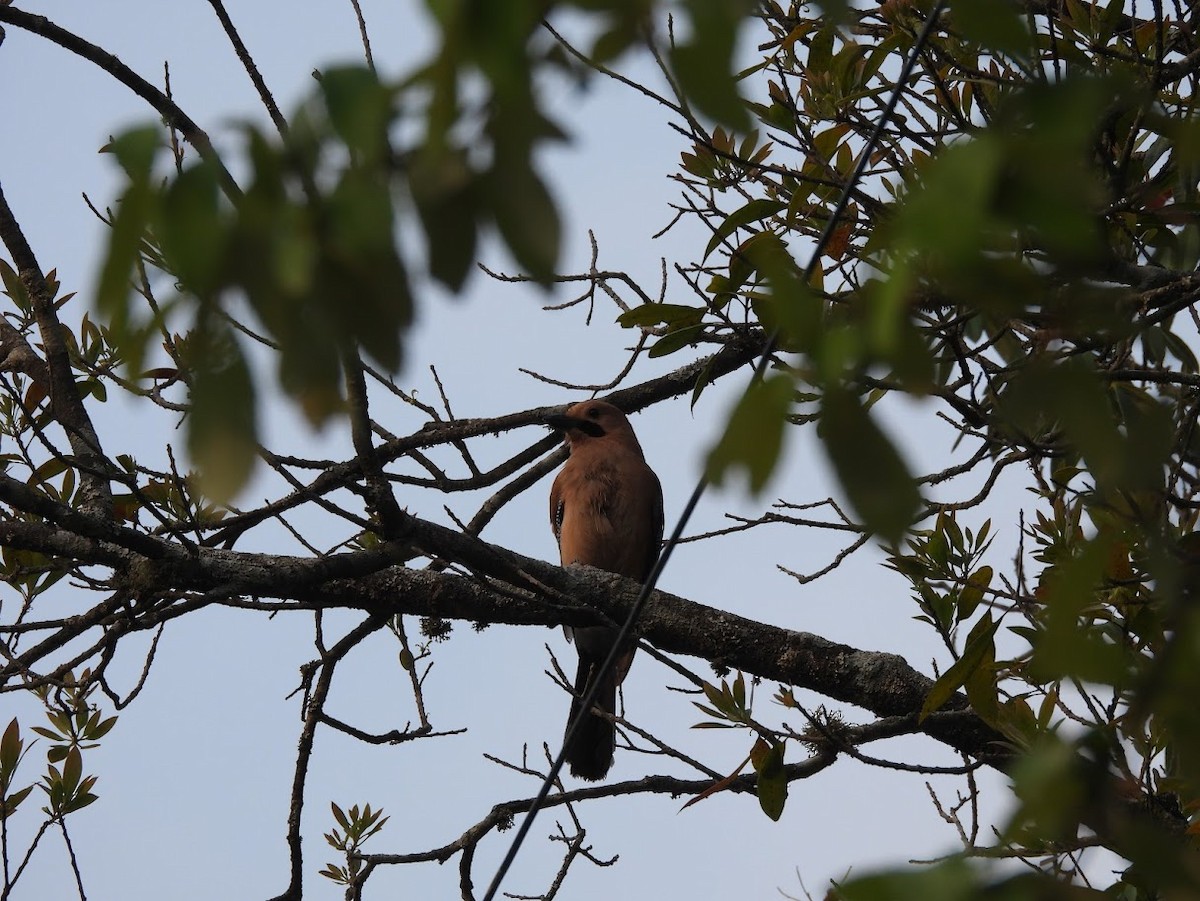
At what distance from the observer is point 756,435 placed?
951mm

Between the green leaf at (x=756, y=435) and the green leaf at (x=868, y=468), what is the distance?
4 centimetres

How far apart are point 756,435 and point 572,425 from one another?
4.64m

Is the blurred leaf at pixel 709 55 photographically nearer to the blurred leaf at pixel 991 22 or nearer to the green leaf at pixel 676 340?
the blurred leaf at pixel 991 22

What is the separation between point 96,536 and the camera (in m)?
3.11

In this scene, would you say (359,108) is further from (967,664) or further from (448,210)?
(967,664)

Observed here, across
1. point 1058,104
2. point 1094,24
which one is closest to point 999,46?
point 1058,104

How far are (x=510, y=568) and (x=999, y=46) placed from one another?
2527 millimetres

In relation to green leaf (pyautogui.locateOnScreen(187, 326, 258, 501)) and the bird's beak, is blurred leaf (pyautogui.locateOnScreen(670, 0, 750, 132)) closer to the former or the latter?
green leaf (pyautogui.locateOnScreen(187, 326, 258, 501))

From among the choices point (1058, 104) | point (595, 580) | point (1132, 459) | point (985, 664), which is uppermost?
point (595, 580)

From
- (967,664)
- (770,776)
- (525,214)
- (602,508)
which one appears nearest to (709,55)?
(525,214)

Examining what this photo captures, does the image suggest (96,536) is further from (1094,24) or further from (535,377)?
(1094,24)

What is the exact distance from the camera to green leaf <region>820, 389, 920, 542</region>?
3.00 ft

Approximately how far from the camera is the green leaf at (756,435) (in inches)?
37.1

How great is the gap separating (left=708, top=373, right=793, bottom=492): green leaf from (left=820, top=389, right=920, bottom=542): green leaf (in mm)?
36
